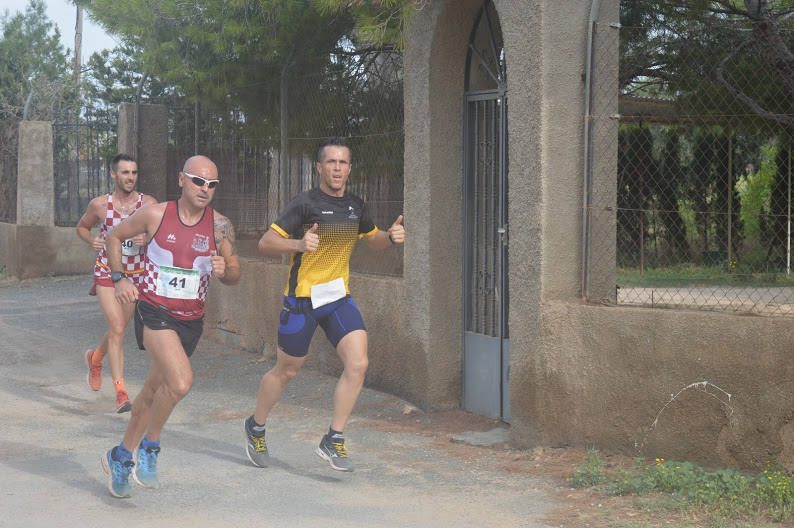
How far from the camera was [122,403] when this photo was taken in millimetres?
8164

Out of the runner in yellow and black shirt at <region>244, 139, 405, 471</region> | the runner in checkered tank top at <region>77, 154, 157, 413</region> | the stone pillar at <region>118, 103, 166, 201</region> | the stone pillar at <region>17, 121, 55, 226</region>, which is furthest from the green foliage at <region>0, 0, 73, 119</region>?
the runner in yellow and black shirt at <region>244, 139, 405, 471</region>

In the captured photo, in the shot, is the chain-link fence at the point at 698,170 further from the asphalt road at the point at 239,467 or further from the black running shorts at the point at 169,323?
the black running shorts at the point at 169,323

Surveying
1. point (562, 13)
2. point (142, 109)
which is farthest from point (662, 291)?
point (142, 109)

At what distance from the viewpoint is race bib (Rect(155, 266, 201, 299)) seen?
19.1ft

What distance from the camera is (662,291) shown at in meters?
7.78

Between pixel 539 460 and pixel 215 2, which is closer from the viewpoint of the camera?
pixel 539 460

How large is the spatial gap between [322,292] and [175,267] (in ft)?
3.20

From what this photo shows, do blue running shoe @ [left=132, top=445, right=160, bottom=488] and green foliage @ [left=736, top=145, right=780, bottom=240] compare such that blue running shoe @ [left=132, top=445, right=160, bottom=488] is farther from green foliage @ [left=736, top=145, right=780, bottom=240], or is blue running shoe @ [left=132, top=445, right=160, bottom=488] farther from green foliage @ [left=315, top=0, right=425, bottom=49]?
green foliage @ [left=736, top=145, right=780, bottom=240]

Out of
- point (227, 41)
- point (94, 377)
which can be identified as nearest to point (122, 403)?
point (94, 377)

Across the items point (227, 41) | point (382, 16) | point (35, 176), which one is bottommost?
point (35, 176)

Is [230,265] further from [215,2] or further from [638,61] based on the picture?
[215,2]

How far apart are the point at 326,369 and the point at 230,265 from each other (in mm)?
3978

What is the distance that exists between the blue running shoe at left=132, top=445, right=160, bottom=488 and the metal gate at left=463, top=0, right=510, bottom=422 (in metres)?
2.91

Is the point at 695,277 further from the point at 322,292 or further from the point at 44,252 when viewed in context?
the point at 44,252
